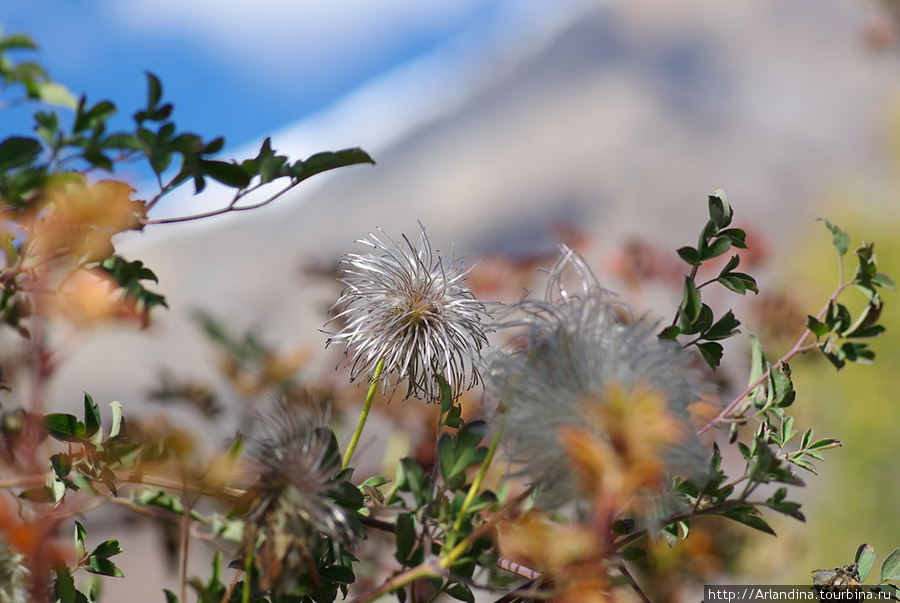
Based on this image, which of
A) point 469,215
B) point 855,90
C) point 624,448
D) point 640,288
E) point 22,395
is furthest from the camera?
point 855,90

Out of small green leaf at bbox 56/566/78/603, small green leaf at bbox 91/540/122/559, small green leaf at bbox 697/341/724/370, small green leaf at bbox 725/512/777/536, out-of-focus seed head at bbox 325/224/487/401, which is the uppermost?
small green leaf at bbox 697/341/724/370

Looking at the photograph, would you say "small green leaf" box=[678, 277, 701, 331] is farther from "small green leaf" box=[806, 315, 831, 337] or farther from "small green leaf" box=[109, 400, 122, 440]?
"small green leaf" box=[109, 400, 122, 440]

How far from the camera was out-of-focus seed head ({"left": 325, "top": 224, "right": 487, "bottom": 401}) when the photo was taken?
48 centimetres

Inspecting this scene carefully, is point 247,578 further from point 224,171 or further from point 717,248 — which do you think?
point 717,248

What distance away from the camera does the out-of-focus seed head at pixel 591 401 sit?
0.32 metres

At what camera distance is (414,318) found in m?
0.50

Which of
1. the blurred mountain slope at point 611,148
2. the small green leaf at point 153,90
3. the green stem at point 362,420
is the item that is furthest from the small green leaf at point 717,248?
the blurred mountain slope at point 611,148

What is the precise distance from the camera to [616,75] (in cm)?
1498

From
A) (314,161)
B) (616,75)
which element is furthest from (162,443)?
(616,75)

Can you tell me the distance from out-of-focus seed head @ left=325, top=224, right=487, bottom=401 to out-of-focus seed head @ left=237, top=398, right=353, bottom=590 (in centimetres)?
8

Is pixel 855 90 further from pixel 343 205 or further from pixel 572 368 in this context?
pixel 572 368

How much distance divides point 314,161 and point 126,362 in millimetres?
8098

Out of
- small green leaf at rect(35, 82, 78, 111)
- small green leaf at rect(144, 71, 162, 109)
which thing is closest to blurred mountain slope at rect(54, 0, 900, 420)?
small green leaf at rect(35, 82, 78, 111)

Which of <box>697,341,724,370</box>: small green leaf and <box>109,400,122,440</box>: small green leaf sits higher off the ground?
<box>697,341,724,370</box>: small green leaf
